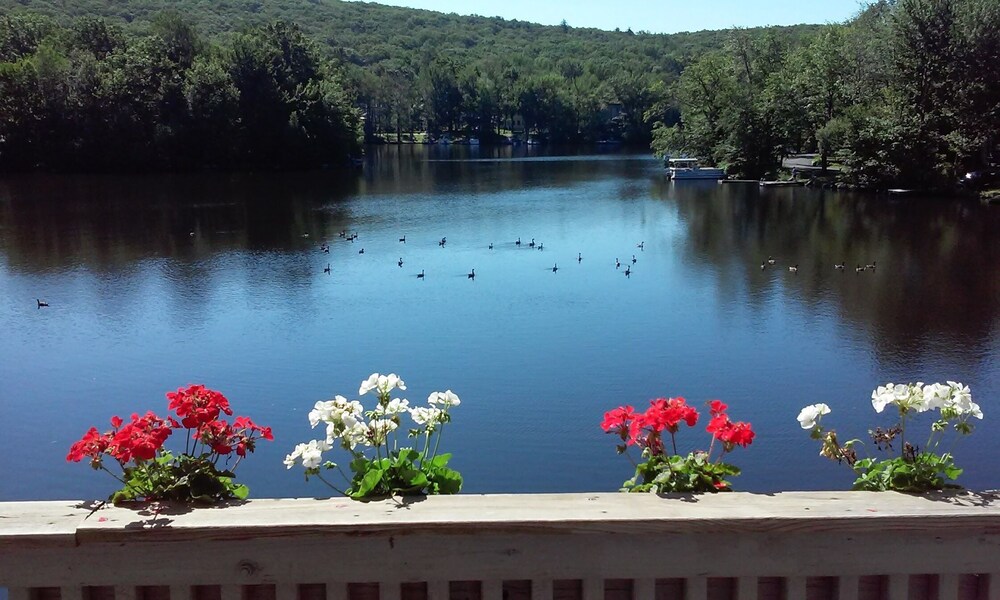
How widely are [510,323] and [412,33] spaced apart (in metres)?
152

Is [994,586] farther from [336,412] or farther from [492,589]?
A: [336,412]

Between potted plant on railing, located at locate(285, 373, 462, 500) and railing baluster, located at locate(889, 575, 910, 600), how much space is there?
1.46 metres

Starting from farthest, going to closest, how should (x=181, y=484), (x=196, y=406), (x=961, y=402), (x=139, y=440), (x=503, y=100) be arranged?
(x=503, y=100) < (x=196, y=406) < (x=961, y=402) < (x=139, y=440) < (x=181, y=484)

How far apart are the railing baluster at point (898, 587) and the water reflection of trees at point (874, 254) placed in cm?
1560

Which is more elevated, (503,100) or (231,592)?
(503,100)

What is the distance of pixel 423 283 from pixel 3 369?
1129 centimetres

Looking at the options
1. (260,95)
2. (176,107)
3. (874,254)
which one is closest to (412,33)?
(260,95)

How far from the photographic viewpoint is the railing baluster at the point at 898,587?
Result: 256cm

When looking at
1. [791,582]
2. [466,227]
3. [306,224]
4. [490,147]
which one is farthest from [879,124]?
[490,147]

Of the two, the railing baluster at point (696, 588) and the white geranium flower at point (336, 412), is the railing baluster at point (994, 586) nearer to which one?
the railing baluster at point (696, 588)

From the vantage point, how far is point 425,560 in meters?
2.54

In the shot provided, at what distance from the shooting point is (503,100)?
108 metres

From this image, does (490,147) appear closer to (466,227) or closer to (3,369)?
(466,227)

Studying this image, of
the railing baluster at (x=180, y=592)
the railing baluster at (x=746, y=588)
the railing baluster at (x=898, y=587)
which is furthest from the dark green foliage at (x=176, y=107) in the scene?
the railing baluster at (x=898, y=587)
